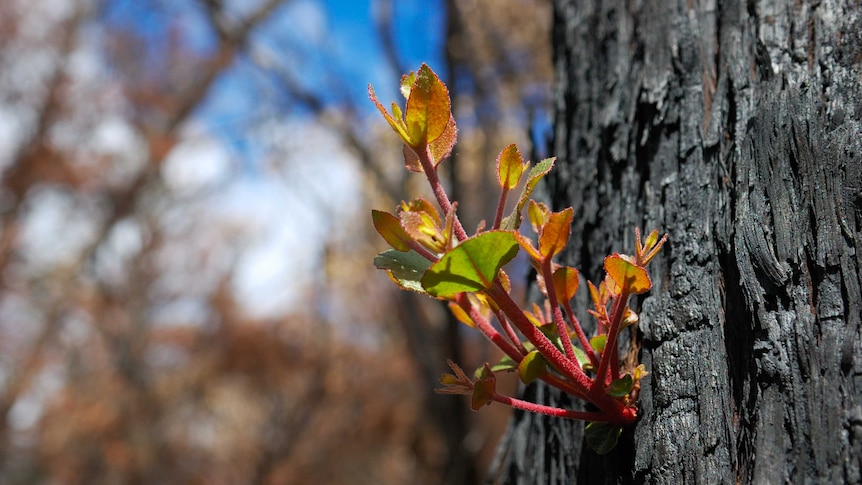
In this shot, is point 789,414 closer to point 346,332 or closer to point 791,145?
point 791,145

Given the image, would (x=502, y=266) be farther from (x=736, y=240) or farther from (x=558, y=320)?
(x=736, y=240)

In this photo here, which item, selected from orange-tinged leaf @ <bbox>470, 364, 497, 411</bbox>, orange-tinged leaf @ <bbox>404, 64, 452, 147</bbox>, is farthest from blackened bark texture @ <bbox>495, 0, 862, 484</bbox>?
orange-tinged leaf @ <bbox>404, 64, 452, 147</bbox>

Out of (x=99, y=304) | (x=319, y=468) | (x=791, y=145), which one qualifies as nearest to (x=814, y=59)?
(x=791, y=145)

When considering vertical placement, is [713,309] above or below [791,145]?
below

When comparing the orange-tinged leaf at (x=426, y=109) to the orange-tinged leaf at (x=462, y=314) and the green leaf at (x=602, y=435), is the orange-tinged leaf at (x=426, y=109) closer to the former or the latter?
the orange-tinged leaf at (x=462, y=314)

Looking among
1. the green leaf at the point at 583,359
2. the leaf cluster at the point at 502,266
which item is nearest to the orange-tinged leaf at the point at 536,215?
the leaf cluster at the point at 502,266
